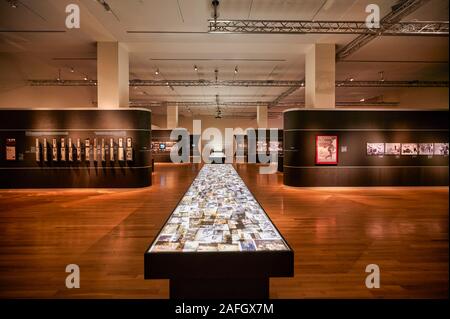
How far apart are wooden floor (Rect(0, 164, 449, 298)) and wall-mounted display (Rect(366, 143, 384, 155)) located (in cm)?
202

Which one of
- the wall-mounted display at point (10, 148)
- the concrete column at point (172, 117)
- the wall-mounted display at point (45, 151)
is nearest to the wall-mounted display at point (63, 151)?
the wall-mounted display at point (45, 151)

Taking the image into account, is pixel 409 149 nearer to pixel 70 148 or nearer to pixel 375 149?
pixel 375 149

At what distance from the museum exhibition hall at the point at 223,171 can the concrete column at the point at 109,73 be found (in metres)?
0.05

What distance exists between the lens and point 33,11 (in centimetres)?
675

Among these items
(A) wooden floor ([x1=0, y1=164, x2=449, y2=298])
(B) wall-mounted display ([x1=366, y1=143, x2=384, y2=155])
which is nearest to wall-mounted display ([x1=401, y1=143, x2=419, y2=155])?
(B) wall-mounted display ([x1=366, y1=143, x2=384, y2=155])

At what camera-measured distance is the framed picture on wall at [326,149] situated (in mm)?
9164

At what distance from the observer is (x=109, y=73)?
9000mm

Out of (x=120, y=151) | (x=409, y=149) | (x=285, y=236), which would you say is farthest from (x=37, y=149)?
(x=409, y=149)

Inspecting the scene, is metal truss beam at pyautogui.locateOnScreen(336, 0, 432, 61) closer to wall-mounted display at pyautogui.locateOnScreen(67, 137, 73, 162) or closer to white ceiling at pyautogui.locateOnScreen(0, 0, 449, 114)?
white ceiling at pyautogui.locateOnScreen(0, 0, 449, 114)

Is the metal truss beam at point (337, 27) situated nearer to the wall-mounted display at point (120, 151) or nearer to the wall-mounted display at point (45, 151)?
the wall-mounted display at point (120, 151)

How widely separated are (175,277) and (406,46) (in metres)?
10.7

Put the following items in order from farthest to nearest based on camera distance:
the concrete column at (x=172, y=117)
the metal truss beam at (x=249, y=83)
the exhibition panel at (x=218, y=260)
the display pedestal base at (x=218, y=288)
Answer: the concrete column at (x=172, y=117)
the metal truss beam at (x=249, y=83)
the display pedestal base at (x=218, y=288)
the exhibition panel at (x=218, y=260)

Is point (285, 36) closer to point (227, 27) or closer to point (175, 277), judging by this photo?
point (227, 27)
